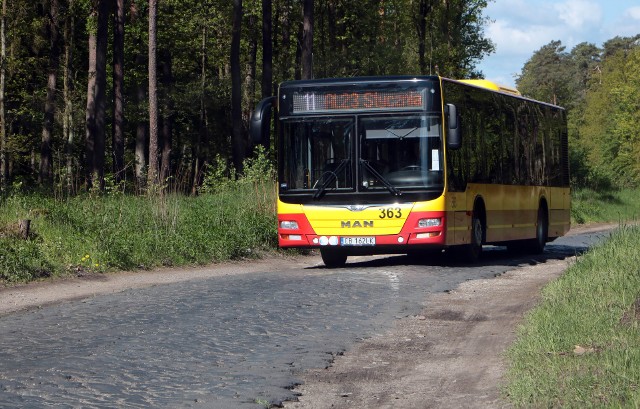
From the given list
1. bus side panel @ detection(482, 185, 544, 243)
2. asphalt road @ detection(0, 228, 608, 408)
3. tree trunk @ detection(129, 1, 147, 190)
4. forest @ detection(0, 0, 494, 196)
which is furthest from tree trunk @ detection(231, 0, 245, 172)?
asphalt road @ detection(0, 228, 608, 408)

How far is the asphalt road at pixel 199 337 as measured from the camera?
835cm

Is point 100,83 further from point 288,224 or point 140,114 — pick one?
point 288,224

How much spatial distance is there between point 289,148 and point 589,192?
40955mm

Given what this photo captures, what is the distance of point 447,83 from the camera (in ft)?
66.2

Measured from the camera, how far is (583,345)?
9.41 m

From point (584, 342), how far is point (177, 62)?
170ft

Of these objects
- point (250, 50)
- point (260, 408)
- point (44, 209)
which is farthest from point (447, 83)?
point (250, 50)

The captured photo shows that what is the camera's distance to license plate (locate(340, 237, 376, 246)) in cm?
1952

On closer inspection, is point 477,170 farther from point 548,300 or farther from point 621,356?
point 621,356

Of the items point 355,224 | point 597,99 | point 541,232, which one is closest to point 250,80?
point 541,232

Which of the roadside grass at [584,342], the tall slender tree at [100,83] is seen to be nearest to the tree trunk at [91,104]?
the tall slender tree at [100,83]

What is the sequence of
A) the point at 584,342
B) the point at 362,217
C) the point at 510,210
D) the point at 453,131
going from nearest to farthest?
the point at 584,342 < the point at 453,131 < the point at 362,217 < the point at 510,210

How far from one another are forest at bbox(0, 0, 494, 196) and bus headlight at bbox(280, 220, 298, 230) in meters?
20.7

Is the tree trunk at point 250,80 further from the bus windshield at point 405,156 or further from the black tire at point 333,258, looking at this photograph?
the bus windshield at point 405,156
